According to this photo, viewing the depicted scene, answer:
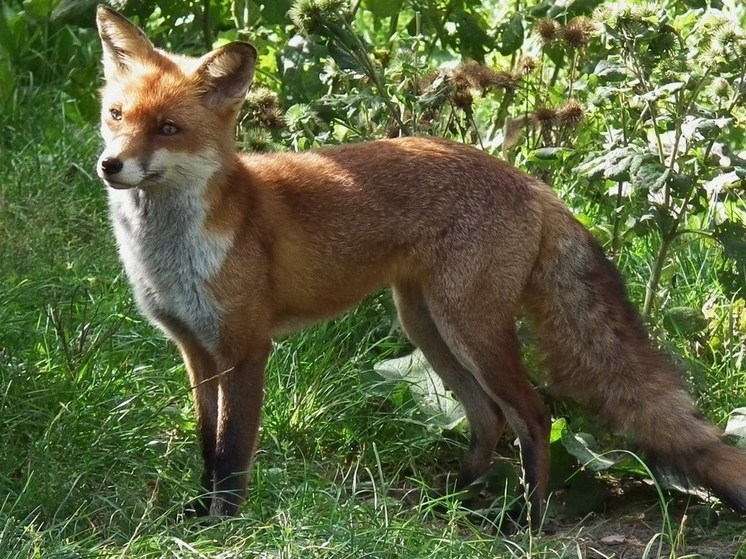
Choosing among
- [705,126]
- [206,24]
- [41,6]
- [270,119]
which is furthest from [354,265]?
[41,6]

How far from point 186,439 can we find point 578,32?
7.82 ft

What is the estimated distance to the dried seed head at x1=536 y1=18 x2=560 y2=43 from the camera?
534cm

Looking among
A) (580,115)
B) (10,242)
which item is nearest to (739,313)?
(580,115)

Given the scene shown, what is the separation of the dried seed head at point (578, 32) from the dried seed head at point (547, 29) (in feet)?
0.20

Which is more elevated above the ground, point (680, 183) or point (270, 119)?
point (680, 183)

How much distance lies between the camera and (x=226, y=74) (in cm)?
427

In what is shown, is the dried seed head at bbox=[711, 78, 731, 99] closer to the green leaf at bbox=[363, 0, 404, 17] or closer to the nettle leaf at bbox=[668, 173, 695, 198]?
the nettle leaf at bbox=[668, 173, 695, 198]

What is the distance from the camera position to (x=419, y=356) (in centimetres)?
525

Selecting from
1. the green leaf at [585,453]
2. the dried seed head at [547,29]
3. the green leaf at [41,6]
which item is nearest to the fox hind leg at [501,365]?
the green leaf at [585,453]

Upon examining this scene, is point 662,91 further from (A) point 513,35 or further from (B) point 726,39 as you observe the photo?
(A) point 513,35

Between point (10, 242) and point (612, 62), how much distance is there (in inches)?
127

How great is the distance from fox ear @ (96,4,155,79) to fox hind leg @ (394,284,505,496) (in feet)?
4.39

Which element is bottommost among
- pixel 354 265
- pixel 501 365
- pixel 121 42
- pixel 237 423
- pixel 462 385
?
pixel 462 385

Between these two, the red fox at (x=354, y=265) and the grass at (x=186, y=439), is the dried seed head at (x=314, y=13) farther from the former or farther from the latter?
the grass at (x=186, y=439)
